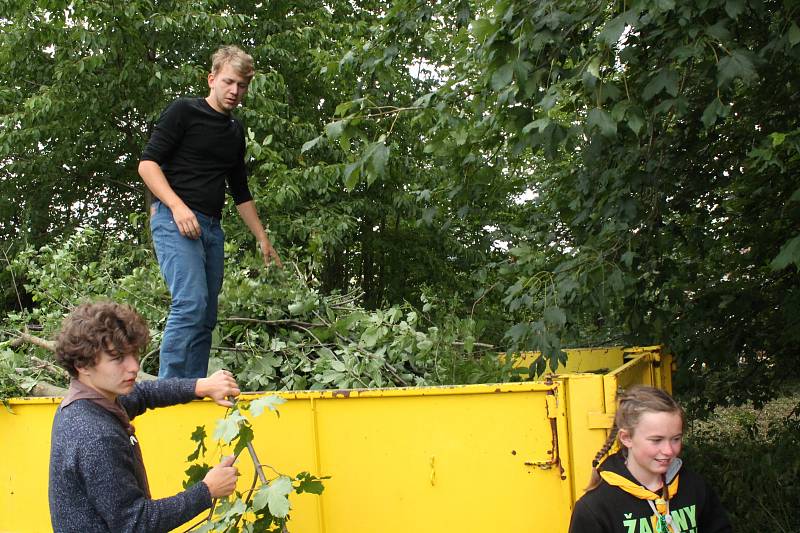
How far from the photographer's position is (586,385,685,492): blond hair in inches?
90.7

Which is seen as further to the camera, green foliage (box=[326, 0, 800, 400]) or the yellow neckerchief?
green foliage (box=[326, 0, 800, 400])

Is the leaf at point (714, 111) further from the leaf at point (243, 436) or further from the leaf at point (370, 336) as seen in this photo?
the leaf at point (243, 436)

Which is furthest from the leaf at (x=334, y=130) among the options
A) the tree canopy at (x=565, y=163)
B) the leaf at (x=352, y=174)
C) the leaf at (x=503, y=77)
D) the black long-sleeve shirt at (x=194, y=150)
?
the black long-sleeve shirt at (x=194, y=150)

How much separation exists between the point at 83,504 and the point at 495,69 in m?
1.85

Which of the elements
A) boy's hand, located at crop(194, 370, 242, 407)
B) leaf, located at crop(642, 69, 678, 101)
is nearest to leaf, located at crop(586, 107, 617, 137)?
leaf, located at crop(642, 69, 678, 101)

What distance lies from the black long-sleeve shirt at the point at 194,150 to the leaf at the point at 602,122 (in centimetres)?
166

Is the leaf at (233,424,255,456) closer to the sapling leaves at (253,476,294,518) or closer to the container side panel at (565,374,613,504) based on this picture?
the sapling leaves at (253,476,294,518)

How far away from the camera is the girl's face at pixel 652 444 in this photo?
7.43 ft

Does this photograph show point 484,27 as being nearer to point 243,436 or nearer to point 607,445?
point 607,445

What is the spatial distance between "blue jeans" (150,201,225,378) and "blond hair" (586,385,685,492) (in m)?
1.60

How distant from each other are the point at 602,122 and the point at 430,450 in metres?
1.21

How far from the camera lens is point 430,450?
2574 mm

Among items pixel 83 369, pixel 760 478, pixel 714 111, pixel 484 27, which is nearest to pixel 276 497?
pixel 83 369

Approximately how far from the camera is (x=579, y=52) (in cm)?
314
